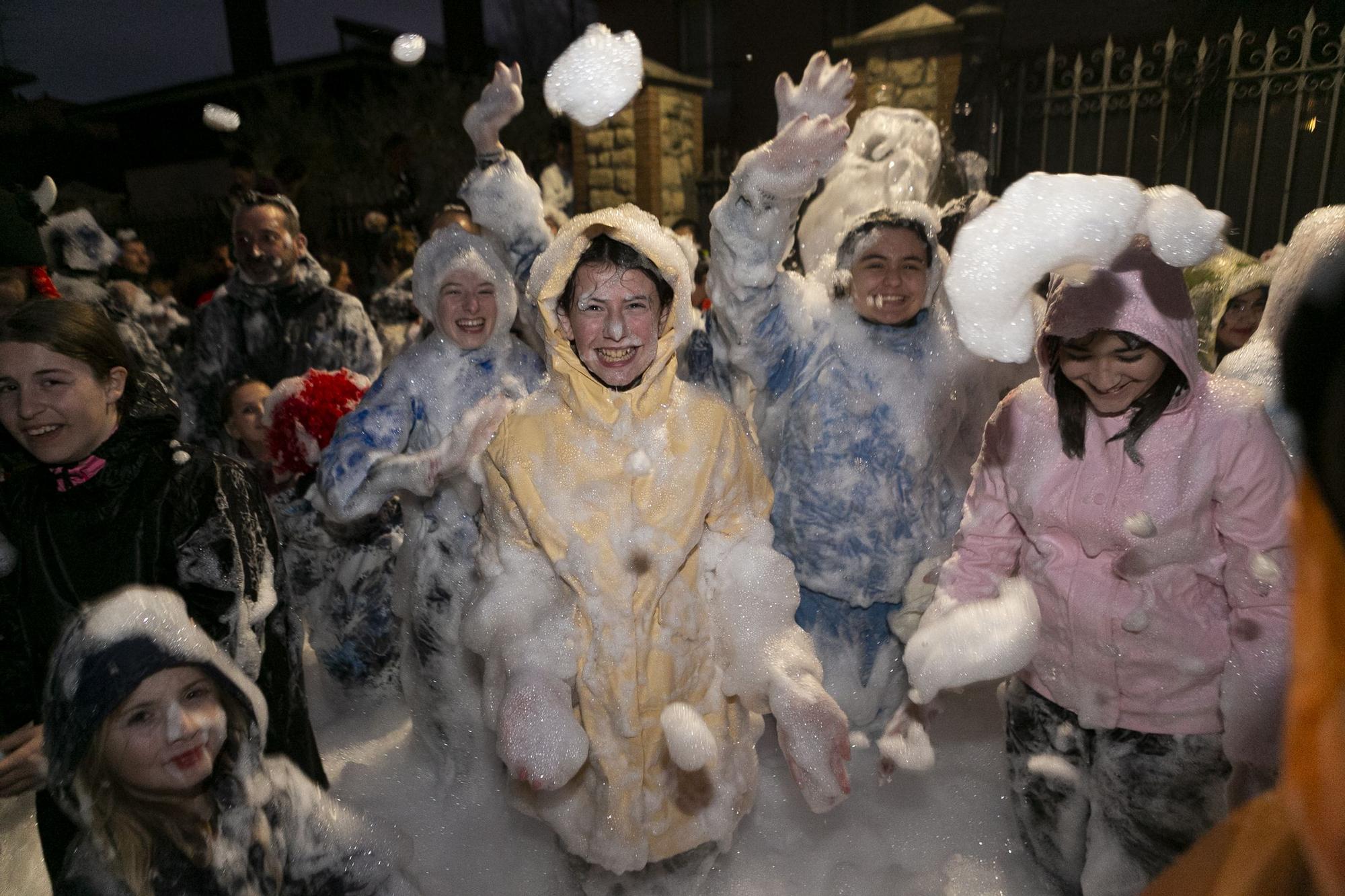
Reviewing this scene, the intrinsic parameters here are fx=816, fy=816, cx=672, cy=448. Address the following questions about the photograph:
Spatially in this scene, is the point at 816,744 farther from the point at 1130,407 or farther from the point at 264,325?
the point at 264,325

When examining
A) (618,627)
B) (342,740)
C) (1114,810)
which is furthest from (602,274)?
(342,740)

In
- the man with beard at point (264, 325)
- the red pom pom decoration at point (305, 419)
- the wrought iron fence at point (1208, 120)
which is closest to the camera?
the red pom pom decoration at point (305, 419)

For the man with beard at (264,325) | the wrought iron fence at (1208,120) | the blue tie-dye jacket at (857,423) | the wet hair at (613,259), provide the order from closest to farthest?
the wet hair at (613,259), the blue tie-dye jacket at (857,423), the man with beard at (264,325), the wrought iron fence at (1208,120)

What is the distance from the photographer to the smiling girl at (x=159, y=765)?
1.56 metres

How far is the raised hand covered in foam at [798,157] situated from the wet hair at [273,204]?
9.26ft

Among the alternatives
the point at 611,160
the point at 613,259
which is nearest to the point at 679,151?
the point at 611,160

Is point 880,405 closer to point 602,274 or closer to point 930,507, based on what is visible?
point 930,507

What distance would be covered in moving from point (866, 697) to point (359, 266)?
10892 mm

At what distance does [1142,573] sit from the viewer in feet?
6.41

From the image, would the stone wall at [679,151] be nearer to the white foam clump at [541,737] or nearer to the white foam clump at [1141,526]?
the white foam clump at [1141,526]

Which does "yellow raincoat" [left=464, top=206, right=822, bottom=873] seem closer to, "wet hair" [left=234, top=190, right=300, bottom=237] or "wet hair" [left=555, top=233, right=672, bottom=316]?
"wet hair" [left=555, top=233, right=672, bottom=316]

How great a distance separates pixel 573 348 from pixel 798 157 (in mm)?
923

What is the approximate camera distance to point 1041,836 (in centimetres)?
222

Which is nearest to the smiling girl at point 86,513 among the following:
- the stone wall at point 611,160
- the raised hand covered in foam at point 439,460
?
the raised hand covered in foam at point 439,460
